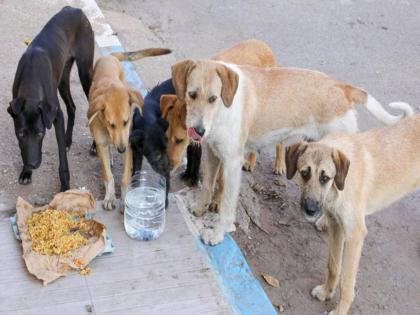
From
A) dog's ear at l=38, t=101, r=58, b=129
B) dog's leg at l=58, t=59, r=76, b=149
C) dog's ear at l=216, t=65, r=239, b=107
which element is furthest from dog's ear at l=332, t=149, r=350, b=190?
dog's leg at l=58, t=59, r=76, b=149

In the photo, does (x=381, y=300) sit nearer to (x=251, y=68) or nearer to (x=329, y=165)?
(x=329, y=165)

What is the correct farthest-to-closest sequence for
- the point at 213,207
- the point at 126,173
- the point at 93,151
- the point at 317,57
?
the point at 317,57 → the point at 93,151 → the point at 213,207 → the point at 126,173

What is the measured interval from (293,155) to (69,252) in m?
1.80

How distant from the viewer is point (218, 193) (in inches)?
216

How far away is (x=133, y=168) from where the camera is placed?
16.8ft

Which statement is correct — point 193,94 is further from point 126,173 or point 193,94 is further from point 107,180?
point 107,180

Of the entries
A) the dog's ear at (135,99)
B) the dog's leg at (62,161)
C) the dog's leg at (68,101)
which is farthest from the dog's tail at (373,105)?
the dog's leg at (68,101)

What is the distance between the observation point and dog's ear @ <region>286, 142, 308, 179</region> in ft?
13.4

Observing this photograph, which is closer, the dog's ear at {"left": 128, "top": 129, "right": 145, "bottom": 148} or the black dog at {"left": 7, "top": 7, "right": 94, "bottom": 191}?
the black dog at {"left": 7, "top": 7, "right": 94, "bottom": 191}

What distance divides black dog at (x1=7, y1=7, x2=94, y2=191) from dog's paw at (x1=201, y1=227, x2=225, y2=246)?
4.26 ft

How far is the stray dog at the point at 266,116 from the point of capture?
4.82 metres

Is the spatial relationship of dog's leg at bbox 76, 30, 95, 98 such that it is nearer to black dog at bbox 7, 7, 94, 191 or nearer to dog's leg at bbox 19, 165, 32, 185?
black dog at bbox 7, 7, 94, 191

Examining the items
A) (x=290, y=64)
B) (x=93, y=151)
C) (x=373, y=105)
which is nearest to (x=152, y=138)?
(x=93, y=151)

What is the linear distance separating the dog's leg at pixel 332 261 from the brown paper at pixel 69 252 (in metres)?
1.78
